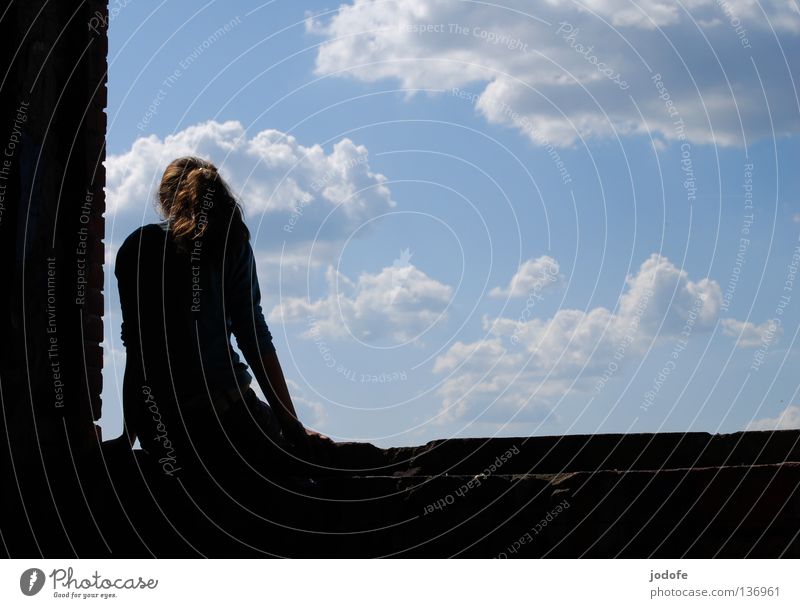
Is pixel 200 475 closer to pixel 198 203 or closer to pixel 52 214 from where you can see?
pixel 198 203

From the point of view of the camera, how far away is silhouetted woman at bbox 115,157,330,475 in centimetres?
452

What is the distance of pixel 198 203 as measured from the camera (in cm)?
458

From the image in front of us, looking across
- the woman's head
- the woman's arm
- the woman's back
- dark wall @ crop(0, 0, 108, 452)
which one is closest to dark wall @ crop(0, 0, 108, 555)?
dark wall @ crop(0, 0, 108, 452)

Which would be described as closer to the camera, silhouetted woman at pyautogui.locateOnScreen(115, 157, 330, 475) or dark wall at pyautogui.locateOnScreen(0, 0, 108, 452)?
silhouetted woman at pyautogui.locateOnScreen(115, 157, 330, 475)

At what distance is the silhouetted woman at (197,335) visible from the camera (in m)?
A: 4.52

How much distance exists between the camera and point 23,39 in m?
4.88

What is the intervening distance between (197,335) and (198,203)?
2.01 feet

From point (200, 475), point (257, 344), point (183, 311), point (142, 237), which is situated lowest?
point (200, 475)

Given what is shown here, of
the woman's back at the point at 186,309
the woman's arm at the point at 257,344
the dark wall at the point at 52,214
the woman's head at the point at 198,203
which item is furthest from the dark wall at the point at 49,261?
the woman's arm at the point at 257,344

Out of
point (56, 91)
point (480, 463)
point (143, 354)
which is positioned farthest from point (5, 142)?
point (480, 463)

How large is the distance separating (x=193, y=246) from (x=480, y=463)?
195cm

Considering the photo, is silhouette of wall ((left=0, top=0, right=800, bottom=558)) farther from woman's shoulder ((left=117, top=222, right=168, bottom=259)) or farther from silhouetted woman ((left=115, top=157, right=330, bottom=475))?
woman's shoulder ((left=117, top=222, right=168, bottom=259))

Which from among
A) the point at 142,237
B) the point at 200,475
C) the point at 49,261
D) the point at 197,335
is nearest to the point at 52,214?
the point at 49,261
